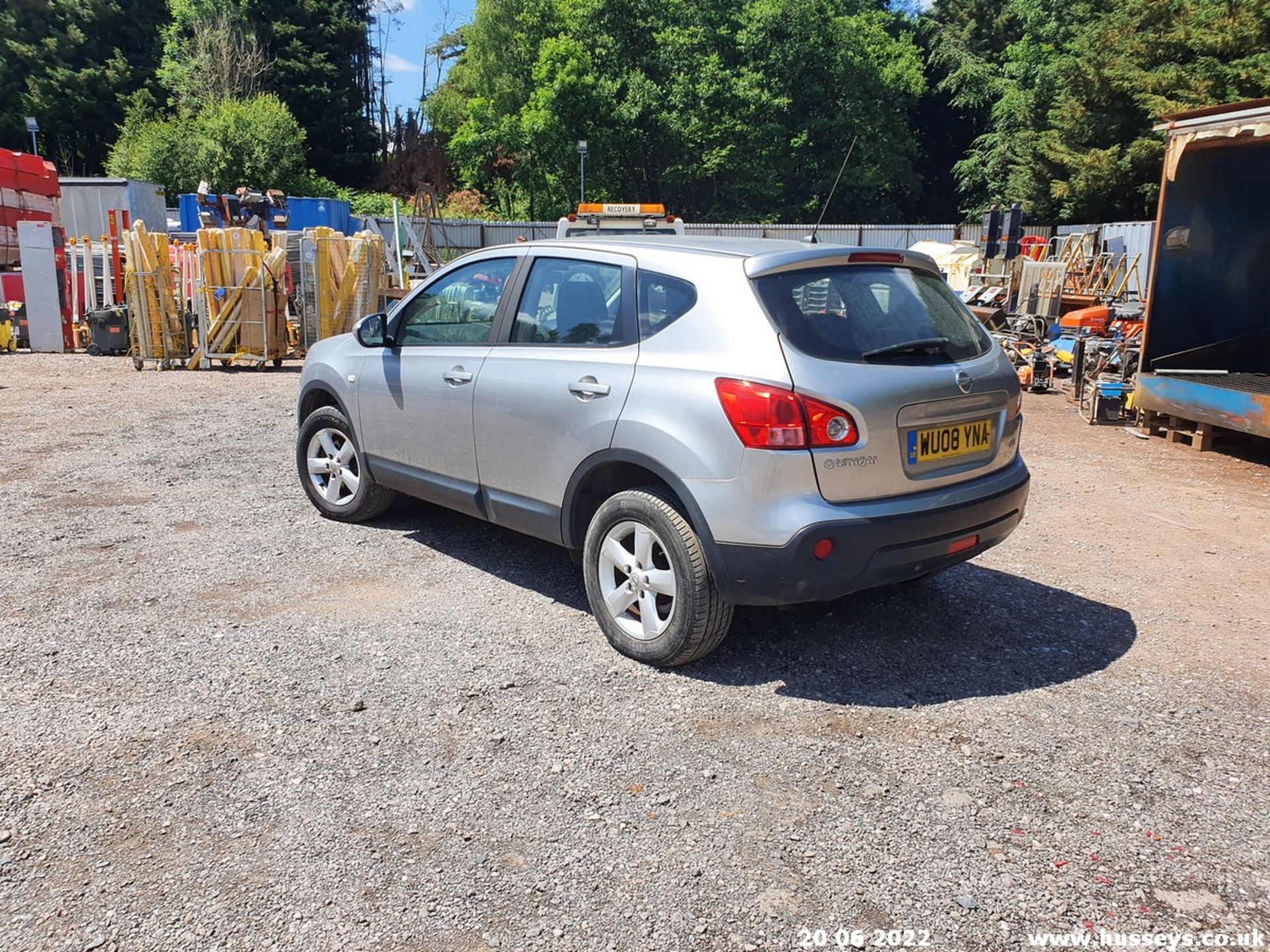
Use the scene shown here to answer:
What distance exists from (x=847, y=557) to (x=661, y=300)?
1362 mm

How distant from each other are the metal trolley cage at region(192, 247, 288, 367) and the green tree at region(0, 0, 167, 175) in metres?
41.0

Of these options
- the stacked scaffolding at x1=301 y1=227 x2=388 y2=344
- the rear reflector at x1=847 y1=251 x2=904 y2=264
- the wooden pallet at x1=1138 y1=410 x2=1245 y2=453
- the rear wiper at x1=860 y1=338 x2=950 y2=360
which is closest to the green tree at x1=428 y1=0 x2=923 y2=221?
the stacked scaffolding at x1=301 y1=227 x2=388 y2=344

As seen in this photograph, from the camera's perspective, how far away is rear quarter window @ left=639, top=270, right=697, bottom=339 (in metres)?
3.96

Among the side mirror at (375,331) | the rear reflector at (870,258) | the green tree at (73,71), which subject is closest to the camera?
the rear reflector at (870,258)

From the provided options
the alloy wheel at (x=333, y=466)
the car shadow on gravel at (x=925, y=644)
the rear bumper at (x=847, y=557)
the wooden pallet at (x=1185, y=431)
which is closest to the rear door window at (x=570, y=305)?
the rear bumper at (x=847, y=557)

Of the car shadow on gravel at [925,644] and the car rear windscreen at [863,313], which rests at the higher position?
the car rear windscreen at [863,313]

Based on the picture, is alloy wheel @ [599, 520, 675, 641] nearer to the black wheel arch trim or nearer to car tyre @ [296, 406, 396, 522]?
the black wheel arch trim

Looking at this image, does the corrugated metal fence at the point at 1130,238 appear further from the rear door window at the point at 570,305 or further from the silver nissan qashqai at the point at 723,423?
the rear door window at the point at 570,305

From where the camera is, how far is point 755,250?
4059 mm

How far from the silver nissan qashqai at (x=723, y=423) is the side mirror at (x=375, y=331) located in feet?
2.33

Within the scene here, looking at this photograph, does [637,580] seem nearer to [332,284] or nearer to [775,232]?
[332,284]

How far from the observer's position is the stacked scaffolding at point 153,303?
13641mm

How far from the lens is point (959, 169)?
41.4 meters
